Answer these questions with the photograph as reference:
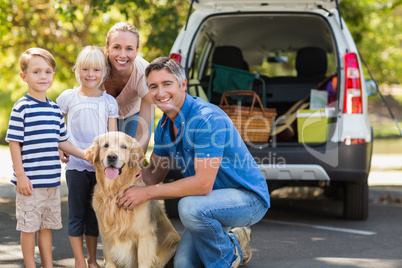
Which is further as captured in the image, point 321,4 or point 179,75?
point 321,4

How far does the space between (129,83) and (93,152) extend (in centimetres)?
88

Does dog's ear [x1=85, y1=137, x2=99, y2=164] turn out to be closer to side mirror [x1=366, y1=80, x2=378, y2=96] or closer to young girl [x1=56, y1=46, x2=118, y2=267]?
young girl [x1=56, y1=46, x2=118, y2=267]

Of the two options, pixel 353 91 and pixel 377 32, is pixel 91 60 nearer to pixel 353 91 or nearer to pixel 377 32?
pixel 353 91

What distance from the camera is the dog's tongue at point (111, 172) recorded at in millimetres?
3648

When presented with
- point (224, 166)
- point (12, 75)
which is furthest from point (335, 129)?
point (12, 75)

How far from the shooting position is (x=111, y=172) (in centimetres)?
365

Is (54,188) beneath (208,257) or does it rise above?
above

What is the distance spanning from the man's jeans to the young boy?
2.87 feet

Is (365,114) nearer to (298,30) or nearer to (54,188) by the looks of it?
(298,30)

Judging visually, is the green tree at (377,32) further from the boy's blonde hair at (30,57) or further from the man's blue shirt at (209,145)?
the boy's blonde hair at (30,57)

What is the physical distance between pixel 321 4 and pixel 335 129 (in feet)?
4.33

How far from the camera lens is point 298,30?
7.68m

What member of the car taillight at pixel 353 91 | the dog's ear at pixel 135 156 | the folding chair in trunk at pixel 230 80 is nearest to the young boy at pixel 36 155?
the dog's ear at pixel 135 156

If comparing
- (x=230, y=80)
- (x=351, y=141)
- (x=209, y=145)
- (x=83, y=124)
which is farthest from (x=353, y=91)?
(x=83, y=124)
